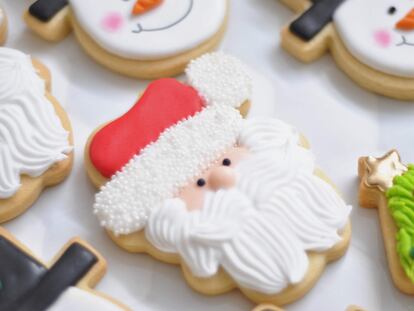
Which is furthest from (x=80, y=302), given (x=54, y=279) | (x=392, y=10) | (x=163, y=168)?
(x=392, y=10)

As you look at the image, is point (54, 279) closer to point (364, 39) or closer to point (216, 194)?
point (216, 194)

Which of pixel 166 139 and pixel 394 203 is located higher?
pixel 166 139

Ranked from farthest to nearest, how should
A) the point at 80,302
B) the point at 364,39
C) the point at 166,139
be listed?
the point at 364,39, the point at 166,139, the point at 80,302

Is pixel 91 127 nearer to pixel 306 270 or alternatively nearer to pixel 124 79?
pixel 124 79

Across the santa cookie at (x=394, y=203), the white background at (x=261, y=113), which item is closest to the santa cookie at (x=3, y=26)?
the white background at (x=261, y=113)

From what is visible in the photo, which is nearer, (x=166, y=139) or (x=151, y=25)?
(x=166, y=139)

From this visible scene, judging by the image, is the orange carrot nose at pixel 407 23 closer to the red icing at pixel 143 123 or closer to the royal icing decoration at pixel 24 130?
the red icing at pixel 143 123

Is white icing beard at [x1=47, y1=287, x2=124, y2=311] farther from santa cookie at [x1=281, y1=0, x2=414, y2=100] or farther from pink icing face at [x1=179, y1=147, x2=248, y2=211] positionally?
santa cookie at [x1=281, y1=0, x2=414, y2=100]
